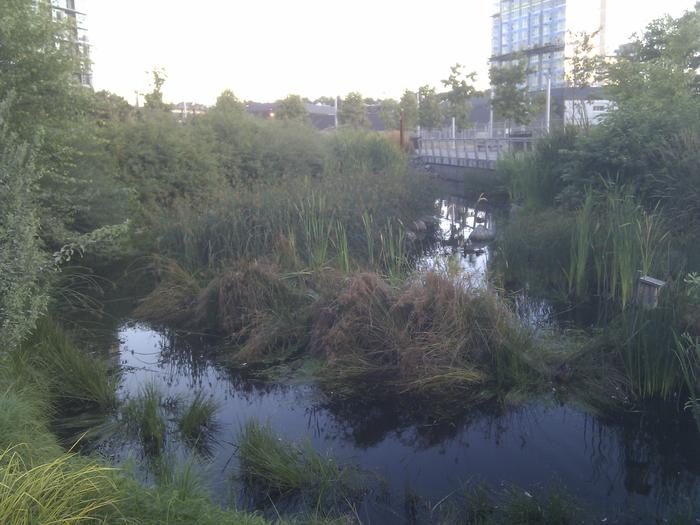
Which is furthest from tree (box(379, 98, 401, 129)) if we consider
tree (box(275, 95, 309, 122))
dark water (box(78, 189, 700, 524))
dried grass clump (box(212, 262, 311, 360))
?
dark water (box(78, 189, 700, 524))

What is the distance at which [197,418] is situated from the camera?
5531 millimetres

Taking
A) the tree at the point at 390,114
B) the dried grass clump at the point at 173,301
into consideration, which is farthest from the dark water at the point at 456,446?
the tree at the point at 390,114

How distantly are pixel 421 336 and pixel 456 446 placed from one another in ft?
4.20

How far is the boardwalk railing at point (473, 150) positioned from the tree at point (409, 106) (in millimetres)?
12207

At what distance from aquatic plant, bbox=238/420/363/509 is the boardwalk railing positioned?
50.5 feet

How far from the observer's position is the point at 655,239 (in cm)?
856

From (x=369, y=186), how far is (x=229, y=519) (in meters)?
10.3

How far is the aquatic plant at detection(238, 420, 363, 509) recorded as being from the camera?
179 inches

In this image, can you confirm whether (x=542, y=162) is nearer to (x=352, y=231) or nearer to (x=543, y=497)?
(x=352, y=231)

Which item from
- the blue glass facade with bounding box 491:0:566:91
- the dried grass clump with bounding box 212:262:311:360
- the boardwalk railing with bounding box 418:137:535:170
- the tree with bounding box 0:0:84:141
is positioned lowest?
the dried grass clump with bounding box 212:262:311:360

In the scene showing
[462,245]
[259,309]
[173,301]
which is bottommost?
[462,245]

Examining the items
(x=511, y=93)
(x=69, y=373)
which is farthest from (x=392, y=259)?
(x=511, y=93)

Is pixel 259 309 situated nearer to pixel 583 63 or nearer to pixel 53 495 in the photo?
pixel 53 495

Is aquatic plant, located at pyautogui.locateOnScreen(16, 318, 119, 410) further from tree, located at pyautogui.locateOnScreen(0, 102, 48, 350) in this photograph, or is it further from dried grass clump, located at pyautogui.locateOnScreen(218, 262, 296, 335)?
dried grass clump, located at pyautogui.locateOnScreen(218, 262, 296, 335)
